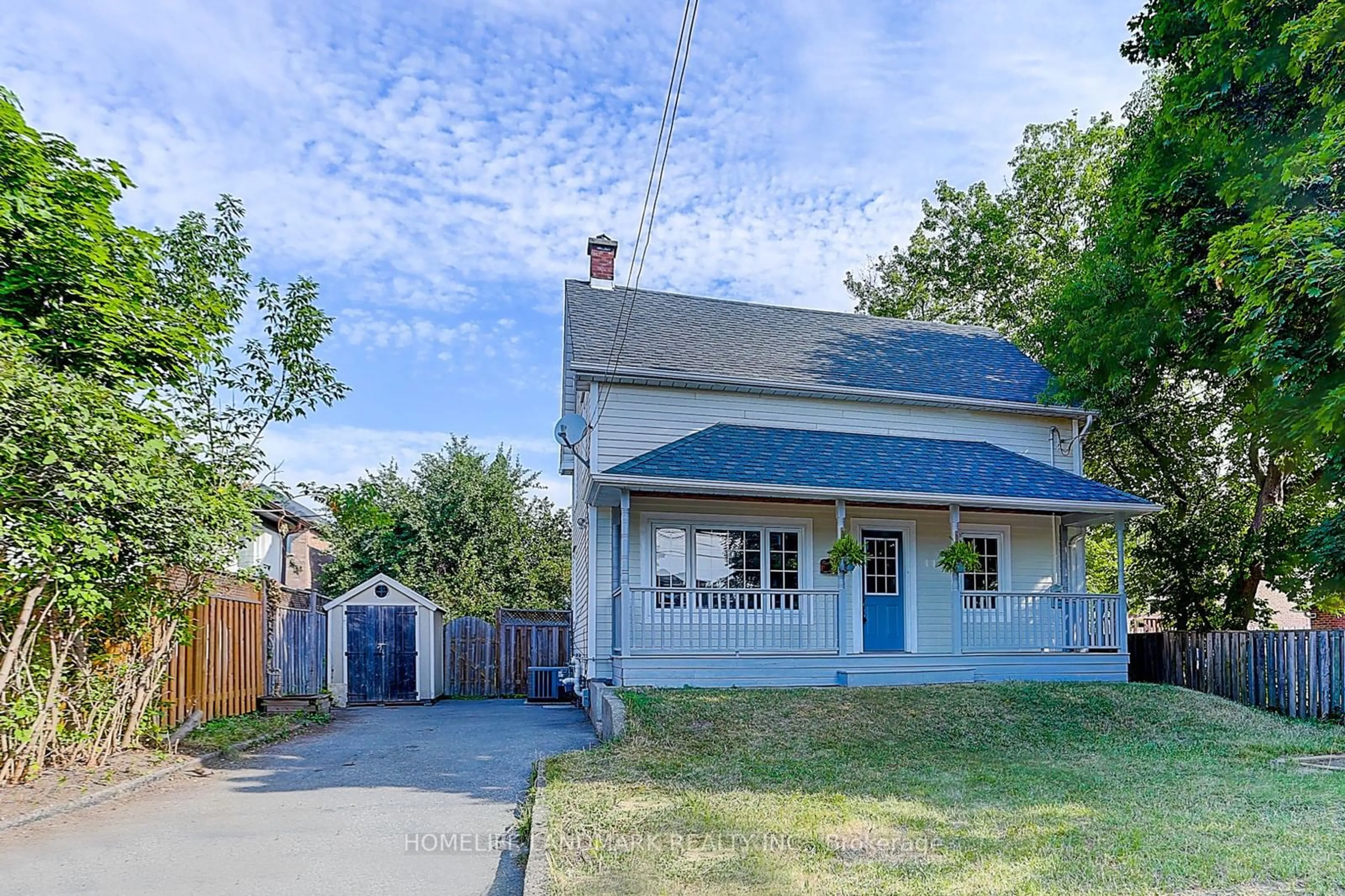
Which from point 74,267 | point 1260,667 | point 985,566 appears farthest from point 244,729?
point 1260,667

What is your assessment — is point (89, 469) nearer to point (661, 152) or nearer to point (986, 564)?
point (661, 152)

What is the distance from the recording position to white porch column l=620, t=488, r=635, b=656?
11.9 metres

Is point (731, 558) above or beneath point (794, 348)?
beneath

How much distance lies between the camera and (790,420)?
14.6 metres

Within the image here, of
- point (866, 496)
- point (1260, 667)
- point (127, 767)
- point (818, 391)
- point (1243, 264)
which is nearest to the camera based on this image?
point (127, 767)

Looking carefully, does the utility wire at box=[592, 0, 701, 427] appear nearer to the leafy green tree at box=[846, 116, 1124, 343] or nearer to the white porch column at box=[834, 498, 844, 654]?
the white porch column at box=[834, 498, 844, 654]

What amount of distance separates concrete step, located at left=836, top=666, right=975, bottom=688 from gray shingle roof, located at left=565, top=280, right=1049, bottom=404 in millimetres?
4476

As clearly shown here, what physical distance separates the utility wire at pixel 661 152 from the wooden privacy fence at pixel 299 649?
5674 mm

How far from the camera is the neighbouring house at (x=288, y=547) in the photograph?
2103 cm

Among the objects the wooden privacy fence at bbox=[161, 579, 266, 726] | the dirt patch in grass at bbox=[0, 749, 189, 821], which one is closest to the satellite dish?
the wooden privacy fence at bbox=[161, 579, 266, 726]

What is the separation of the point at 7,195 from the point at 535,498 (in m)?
19.7

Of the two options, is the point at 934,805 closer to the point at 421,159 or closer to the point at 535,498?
the point at 421,159

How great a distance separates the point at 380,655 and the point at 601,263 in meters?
8.53

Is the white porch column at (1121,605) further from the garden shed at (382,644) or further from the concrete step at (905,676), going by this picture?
the garden shed at (382,644)
